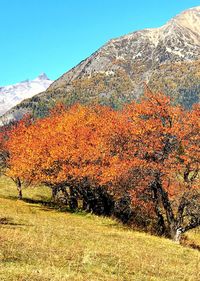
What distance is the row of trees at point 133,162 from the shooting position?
42.9m

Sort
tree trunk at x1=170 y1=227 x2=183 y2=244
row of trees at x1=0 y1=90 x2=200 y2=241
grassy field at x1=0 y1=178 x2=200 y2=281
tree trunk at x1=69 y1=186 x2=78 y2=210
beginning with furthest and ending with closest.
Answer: tree trunk at x1=69 y1=186 x2=78 y2=210
tree trunk at x1=170 y1=227 x2=183 y2=244
row of trees at x1=0 y1=90 x2=200 y2=241
grassy field at x1=0 y1=178 x2=200 y2=281

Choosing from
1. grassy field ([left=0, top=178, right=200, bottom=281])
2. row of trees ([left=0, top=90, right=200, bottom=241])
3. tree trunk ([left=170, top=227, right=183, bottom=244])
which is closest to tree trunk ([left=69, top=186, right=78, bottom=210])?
row of trees ([left=0, top=90, right=200, bottom=241])

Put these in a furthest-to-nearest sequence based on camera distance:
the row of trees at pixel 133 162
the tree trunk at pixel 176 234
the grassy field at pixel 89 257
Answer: the tree trunk at pixel 176 234 → the row of trees at pixel 133 162 → the grassy field at pixel 89 257

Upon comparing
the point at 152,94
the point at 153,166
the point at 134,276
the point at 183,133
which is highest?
the point at 152,94

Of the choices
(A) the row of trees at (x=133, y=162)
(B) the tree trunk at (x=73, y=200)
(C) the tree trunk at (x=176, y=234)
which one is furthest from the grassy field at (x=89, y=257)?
(B) the tree trunk at (x=73, y=200)

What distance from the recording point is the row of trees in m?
42.9

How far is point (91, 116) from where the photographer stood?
64.0m

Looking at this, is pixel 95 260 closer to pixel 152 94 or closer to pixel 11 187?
pixel 152 94

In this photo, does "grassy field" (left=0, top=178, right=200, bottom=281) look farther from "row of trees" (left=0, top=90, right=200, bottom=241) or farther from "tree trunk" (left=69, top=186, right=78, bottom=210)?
"tree trunk" (left=69, top=186, right=78, bottom=210)

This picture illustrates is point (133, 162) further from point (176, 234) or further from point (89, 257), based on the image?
point (89, 257)

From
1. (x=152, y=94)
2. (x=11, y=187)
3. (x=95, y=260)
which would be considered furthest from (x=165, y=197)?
(x=11, y=187)

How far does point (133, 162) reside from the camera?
142ft

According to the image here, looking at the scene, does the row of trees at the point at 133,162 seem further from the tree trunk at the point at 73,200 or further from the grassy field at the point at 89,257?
the grassy field at the point at 89,257

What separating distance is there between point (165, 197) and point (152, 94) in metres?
10.4
